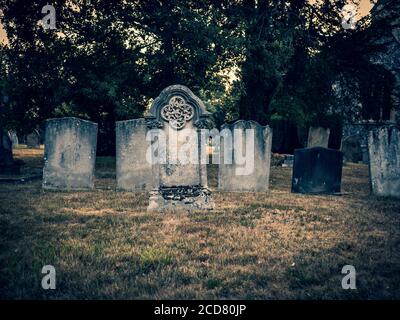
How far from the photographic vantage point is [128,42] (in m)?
13.8

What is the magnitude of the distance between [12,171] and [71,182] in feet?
11.7

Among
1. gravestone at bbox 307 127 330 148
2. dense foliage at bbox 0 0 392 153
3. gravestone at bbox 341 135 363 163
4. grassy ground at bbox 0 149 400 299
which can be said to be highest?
dense foliage at bbox 0 0 392 153

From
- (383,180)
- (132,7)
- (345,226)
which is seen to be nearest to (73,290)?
(345,226)

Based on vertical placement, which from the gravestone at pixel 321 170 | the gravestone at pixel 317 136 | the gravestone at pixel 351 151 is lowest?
the gravestone at pixel 321 170

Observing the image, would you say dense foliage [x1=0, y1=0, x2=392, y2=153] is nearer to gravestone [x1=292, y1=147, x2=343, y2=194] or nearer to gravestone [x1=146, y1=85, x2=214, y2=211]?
gravestone [x1=292, y1=147, x2=343, y2=194]

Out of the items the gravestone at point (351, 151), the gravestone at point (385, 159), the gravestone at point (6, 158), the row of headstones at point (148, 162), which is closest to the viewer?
the gravestone at point (385, 159)

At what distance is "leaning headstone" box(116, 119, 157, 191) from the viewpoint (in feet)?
30.3

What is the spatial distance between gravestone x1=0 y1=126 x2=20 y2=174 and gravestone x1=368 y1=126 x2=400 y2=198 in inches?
452

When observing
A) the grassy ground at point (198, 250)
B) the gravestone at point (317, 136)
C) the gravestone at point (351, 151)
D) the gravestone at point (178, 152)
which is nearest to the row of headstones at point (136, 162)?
the grassy ground at point (198, 250)

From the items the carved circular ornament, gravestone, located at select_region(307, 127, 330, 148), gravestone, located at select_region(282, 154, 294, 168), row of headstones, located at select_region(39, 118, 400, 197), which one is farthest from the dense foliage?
gravestone, located at select_region(307, 127, 330, 148)

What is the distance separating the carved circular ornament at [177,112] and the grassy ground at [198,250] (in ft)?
6.17

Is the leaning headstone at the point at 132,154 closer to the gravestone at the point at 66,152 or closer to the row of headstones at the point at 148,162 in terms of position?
the row of headstones at the point at 148,162

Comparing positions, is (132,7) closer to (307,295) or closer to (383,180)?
(383,180)

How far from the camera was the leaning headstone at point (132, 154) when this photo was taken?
364 inches
